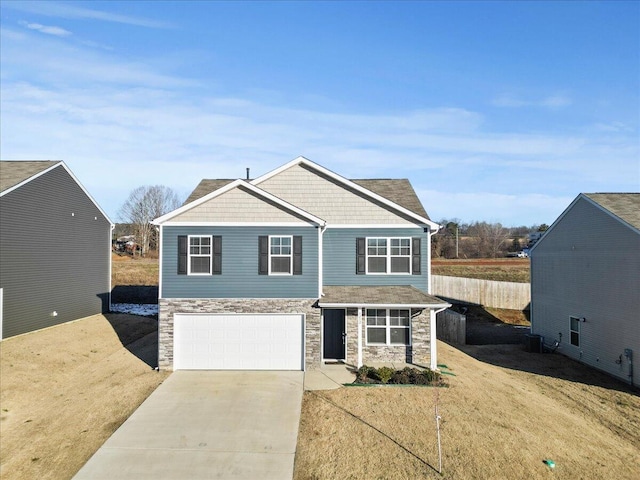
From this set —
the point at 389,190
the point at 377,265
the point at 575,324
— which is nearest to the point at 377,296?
the point at 377,265

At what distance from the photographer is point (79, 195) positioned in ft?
78.4

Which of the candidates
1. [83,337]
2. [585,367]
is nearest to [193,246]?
[83,337]

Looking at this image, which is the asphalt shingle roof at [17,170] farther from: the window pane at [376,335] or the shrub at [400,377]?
the shrub at [400,377]

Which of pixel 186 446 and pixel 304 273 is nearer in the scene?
pixel 186 446

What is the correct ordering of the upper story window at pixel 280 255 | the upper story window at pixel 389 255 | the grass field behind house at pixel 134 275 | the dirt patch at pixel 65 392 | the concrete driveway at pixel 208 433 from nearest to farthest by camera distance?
the concrete driveway at pixel 208 433
the dirt patch at pixel 65 392
the upper story window at pixel 280 255
the upper story window at pixel 389 255
the grass field behind house at pixel 134 275

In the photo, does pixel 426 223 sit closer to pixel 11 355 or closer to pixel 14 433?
pixel 14 433

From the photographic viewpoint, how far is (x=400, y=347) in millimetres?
15086

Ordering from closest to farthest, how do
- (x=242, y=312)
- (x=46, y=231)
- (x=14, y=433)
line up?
(x=14, y=433)
(x=242, y=312)
(x=46, y=231)

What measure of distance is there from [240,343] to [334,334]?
347 cm

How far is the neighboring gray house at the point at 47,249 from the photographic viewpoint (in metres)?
18.9

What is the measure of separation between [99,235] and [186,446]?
20.0 m

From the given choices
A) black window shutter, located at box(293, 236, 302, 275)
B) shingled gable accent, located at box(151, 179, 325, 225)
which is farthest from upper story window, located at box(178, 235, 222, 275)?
black window shutter, located at box(293, 236, 302, 275)

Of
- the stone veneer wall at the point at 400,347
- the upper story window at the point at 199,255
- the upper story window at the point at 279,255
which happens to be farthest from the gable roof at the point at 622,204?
the upper story window at the point at 199,255

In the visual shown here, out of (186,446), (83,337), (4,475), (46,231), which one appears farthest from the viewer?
(46,231)
